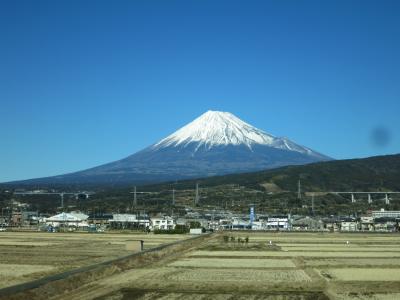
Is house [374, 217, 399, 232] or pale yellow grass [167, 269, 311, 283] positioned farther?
house [374, 217, 399, 232]

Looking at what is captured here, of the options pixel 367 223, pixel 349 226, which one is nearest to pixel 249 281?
pixel 349 226

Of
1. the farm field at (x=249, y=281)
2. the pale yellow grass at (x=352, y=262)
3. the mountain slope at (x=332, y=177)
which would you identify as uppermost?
the mountain slope at (x=332, y=177)

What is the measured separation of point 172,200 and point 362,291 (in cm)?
11878

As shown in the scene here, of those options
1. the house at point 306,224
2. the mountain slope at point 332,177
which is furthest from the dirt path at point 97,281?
the mountain slope at point 332,177

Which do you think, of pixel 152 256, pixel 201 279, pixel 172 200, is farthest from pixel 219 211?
pixel 201 279

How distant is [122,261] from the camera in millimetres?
23234

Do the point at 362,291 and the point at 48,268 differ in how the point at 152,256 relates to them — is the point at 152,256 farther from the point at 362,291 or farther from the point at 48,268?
the point at 362,291

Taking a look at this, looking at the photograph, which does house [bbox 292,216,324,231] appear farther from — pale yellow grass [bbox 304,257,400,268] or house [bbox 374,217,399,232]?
pale yellow grass [bbox 304,257,400,268]

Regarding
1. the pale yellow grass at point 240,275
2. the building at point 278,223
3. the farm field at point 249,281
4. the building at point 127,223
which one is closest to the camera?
the farm field at point 249,281

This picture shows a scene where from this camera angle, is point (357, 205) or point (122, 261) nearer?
point (122, 261)

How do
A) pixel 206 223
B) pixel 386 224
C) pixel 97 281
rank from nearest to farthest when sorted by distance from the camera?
pixel 97 281
pixel 206 223
pixel 386 224

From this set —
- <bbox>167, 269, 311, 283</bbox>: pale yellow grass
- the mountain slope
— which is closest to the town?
the mountain slope

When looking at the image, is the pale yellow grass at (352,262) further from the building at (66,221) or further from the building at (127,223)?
the building at (66,221)

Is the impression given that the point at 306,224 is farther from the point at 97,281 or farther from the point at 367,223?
the point at 97,281
